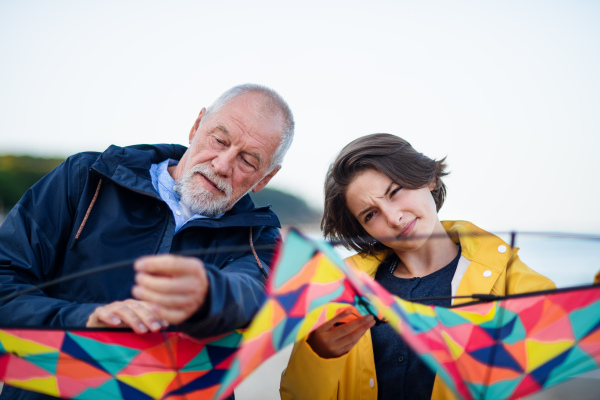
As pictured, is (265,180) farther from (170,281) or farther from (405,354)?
(170,281)

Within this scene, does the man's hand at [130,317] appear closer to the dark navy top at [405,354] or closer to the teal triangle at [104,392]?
the teal triangle at [104,392]

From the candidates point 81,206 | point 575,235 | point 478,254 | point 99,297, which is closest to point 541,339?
point 575,235

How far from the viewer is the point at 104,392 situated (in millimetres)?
1095

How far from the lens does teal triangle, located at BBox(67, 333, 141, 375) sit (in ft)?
3.50

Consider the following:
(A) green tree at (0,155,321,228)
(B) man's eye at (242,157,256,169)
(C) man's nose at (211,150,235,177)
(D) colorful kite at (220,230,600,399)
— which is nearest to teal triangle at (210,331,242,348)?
(D) colorful kite at (220,230,600,399)

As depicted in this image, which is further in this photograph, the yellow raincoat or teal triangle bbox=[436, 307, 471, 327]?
the yellow raincoat

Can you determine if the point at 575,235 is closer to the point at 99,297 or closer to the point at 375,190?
the point at 375,190

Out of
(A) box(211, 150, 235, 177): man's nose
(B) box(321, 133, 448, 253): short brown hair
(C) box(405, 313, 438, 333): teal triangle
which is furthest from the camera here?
(A) box(211, 150, 235, 177): man's nose

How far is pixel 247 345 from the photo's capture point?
2.51ft

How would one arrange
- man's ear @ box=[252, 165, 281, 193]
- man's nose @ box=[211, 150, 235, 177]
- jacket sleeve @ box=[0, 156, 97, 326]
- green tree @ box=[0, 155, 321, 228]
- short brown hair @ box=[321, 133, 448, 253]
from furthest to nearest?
green tree @ box=[0, 155, 321, 228]
man's ear @ box=[252, 165, 281, 193]
man's nose @ box=[211, 150, 235, 177]
short brown hair @ box=[321, 133, 448, 253]
jacket sleeve @ box=[0, 156, 97, 326]

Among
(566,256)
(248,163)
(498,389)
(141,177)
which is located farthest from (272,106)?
(498,389)

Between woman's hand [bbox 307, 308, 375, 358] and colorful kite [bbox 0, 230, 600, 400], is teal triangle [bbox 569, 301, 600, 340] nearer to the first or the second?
colorful kite [bbox 0, 230, 600, 400]

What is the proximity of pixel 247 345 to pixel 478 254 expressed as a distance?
97 centimetres

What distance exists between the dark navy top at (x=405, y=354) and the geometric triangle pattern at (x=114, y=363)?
1.97ft
